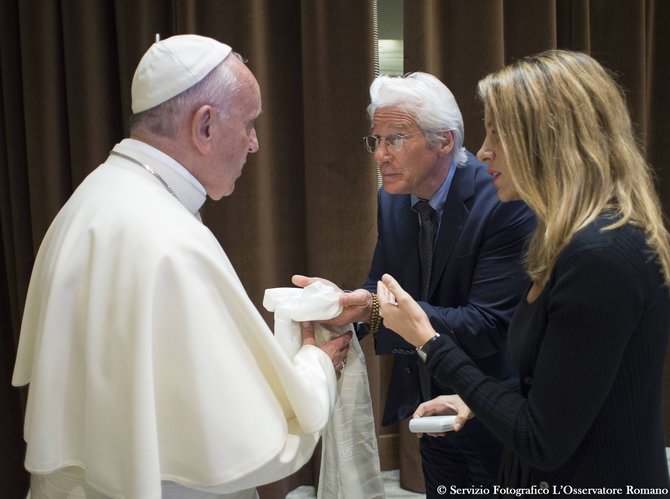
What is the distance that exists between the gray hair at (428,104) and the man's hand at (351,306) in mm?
605

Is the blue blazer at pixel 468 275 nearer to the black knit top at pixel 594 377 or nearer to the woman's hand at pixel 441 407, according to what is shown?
the woman's hand at pixel 441 407

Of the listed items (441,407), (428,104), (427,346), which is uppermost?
(428,104)

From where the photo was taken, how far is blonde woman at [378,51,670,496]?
1271 mm

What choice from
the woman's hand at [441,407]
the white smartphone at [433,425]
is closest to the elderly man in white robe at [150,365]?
the white smartphone at [433,425]

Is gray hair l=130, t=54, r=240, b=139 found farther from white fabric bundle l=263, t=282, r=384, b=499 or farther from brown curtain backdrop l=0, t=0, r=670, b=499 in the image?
brown curtain backdrop l=0, t=0, r=670, b=499

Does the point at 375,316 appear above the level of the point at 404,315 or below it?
below

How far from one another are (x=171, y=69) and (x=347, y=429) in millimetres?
1219

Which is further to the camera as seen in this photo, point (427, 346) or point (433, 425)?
point (433, 425)

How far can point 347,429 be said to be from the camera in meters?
2.14

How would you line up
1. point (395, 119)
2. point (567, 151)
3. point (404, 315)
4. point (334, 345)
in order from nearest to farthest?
point (567, 151)
point (404, 315)
point (334, 345)
point (395, 119)

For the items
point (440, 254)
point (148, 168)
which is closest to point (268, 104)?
point (440, 254)

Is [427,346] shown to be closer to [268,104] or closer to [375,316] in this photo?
[375,316]

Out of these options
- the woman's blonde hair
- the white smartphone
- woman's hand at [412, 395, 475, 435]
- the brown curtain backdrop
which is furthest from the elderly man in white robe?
the brown curtain backdrop

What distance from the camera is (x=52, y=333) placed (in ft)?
4.60
